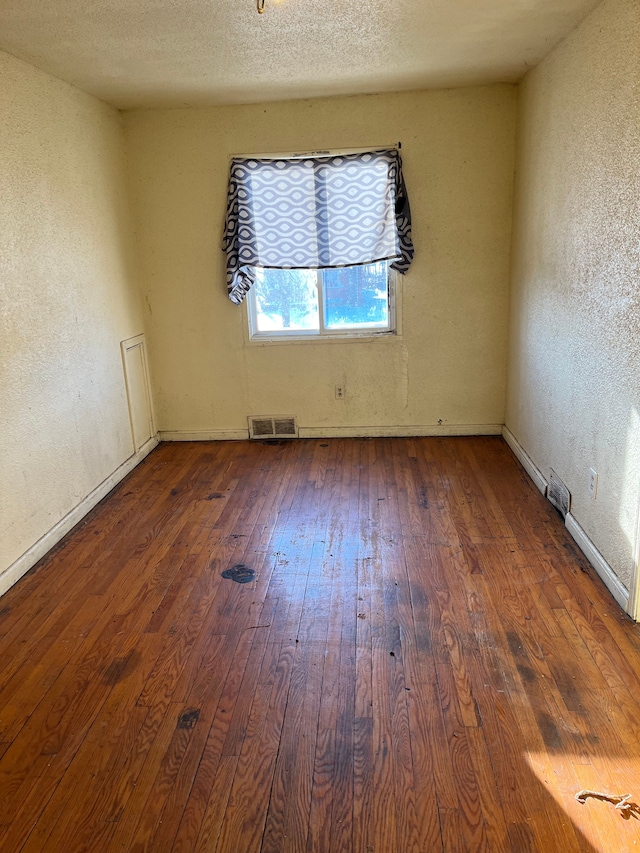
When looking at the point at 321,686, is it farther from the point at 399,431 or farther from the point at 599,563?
the point at 399,431

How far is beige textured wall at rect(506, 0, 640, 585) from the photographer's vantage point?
2.40 meters

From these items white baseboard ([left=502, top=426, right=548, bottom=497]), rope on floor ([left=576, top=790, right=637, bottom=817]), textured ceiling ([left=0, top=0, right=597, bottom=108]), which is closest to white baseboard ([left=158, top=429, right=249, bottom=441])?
white baseboard ([left=502, top=426, right=548, bottom=497])

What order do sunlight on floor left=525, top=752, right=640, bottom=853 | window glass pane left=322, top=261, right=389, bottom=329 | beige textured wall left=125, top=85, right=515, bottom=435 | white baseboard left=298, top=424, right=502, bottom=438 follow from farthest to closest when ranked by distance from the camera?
white baseboard left=298, top=424, right=502, bottom=438 → window glass pane left=322, top=261, right=389, bottom=329 → beige textured wall left=125, top=85, right=515, bottom=435 → sunlight on floor left=525, top=752, right=640, bottom=853

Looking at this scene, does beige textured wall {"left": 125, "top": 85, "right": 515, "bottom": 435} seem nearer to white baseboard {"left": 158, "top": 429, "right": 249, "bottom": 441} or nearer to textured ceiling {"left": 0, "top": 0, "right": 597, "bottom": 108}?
Result: white baseboard {"left": 158, "top": 429, "right": 249, "bottom": 441}

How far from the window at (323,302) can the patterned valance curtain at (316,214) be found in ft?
0.36

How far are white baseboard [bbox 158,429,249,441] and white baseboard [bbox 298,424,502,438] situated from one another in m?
0.47

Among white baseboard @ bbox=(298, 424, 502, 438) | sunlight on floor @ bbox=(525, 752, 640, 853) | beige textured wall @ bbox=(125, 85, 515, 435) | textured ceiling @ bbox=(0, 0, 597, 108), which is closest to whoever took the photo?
sunlight on floor @ bbox=(525, 752, 640, 853)

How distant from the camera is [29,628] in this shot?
258cm

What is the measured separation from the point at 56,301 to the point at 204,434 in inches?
69.0

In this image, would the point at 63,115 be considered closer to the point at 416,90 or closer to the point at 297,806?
the point at 416,90

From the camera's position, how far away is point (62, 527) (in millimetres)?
3373

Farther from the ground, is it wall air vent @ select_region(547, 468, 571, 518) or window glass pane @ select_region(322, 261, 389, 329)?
window glass pane @ select_region(322, 261, 389, 329)

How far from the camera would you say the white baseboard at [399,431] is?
15.4ft

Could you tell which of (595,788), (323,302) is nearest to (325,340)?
(323,302)
